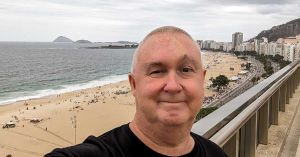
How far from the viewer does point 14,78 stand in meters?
69.8

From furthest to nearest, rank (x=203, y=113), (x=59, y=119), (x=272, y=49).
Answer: (x=272, y=49)
(x=59, y=119)
(x=203, y=113)

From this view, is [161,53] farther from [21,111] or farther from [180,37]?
[21,111]

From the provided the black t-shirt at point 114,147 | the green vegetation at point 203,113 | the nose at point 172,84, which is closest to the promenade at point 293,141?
the green vegetation at point 203,113

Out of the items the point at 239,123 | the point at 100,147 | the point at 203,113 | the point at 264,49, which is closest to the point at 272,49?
the point at 264,49

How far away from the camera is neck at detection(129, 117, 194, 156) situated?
1127 mm

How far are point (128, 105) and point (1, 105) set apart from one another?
14005 millimetres

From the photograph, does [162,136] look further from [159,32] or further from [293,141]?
[293,141]

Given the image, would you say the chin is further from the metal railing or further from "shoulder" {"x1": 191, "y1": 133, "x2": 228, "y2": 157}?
the metal railing

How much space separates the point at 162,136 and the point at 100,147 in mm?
195

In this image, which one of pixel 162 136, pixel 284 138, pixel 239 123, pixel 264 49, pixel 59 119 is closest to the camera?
pixel 162 136

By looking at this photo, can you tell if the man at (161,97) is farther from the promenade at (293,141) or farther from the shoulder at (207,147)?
the promenade at (293,141)

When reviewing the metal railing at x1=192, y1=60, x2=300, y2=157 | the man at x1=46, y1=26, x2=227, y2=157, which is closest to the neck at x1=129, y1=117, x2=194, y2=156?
the man at x1=46, y1=26, x2=227, y2=157

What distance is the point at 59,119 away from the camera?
3581 centimetres

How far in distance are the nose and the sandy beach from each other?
1001 inches
